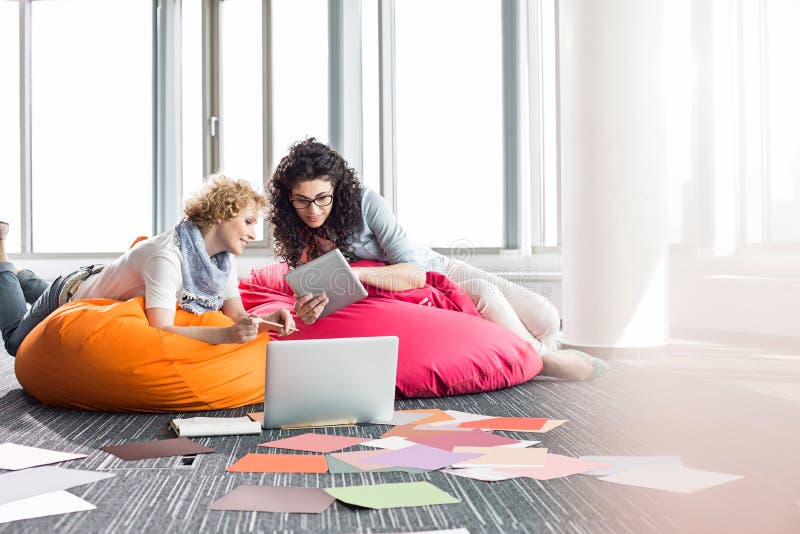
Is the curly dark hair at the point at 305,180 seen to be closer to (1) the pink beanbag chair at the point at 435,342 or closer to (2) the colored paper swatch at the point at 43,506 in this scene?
(1) the pink beanbag chair at the point at 435,342

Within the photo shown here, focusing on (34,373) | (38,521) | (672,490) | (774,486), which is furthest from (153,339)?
(774,486)

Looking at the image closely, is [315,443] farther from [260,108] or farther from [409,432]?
[260,108]

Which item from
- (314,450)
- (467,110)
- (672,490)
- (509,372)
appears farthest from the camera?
(467,110)

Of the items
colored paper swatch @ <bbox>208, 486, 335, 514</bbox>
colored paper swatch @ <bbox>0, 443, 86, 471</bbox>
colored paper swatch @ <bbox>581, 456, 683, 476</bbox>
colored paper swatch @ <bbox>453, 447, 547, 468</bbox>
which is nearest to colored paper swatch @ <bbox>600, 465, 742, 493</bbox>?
colored paper swatch @ <bbox>581, 456, 683, 476</bbox>

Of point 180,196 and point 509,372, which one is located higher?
point 180,196

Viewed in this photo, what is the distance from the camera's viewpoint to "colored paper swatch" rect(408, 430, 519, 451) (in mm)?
1974

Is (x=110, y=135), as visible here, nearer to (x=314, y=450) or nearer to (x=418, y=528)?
(x=314, y=450)

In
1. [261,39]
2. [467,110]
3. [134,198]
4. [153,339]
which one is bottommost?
[153,339]

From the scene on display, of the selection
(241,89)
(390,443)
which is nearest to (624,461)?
(390,443)

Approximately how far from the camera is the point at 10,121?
20.1 feet

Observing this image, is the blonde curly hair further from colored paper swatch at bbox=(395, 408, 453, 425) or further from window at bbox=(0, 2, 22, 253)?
window at bbox=(0, 2, 22, 253)

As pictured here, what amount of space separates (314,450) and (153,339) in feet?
2.48

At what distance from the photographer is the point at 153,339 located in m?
2.42

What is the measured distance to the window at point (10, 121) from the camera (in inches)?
239
